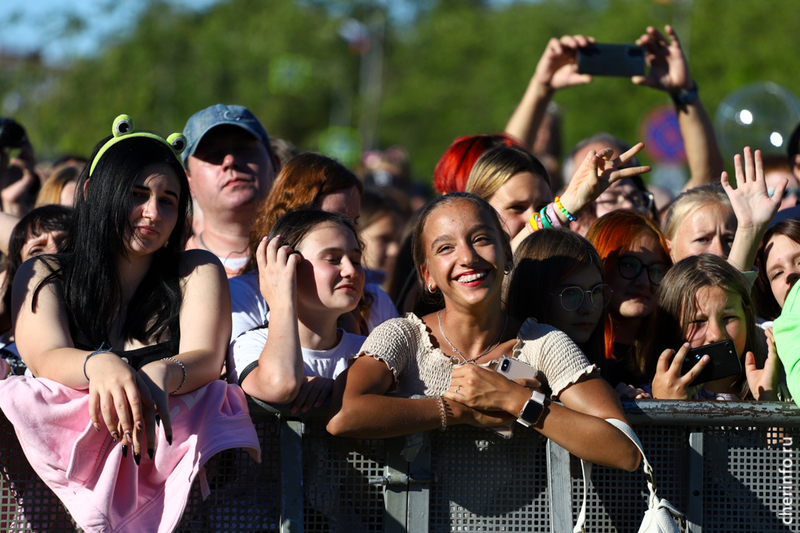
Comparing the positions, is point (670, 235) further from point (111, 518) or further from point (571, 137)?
point (571, 137)

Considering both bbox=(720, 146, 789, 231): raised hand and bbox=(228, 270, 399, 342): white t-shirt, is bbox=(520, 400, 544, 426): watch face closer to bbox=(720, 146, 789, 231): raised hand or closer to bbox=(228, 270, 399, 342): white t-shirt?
bbox=(228, 270, 399, 342): white t-shirt

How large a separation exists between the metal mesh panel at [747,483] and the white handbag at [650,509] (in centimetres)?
14

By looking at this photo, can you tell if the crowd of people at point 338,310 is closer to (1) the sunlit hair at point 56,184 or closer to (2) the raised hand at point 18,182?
(1) the sunlit hair at point 56,184

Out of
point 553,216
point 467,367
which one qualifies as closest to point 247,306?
point 467,367

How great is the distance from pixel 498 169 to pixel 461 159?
0.44 metres

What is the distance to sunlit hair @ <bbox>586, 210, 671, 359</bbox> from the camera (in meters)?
3.74

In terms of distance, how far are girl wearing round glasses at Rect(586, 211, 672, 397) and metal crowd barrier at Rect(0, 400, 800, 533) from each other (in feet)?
2.45

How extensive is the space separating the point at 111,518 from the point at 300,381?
2.15 feet

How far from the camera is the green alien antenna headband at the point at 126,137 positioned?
9.77 ft

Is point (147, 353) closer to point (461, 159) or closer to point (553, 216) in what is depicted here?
point (553, 216)

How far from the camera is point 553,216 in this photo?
369 cm

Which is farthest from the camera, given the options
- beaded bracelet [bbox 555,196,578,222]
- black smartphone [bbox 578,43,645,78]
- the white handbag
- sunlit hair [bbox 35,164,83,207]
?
sunlit hair [bbox 35,164,83,207]

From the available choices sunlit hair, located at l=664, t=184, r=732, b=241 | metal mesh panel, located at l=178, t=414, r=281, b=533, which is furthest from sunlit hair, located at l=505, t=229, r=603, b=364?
metal mesh panel, located at l=178, t=414, r=281, b=533

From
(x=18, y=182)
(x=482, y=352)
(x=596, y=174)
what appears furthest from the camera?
(x=18, y=182)
